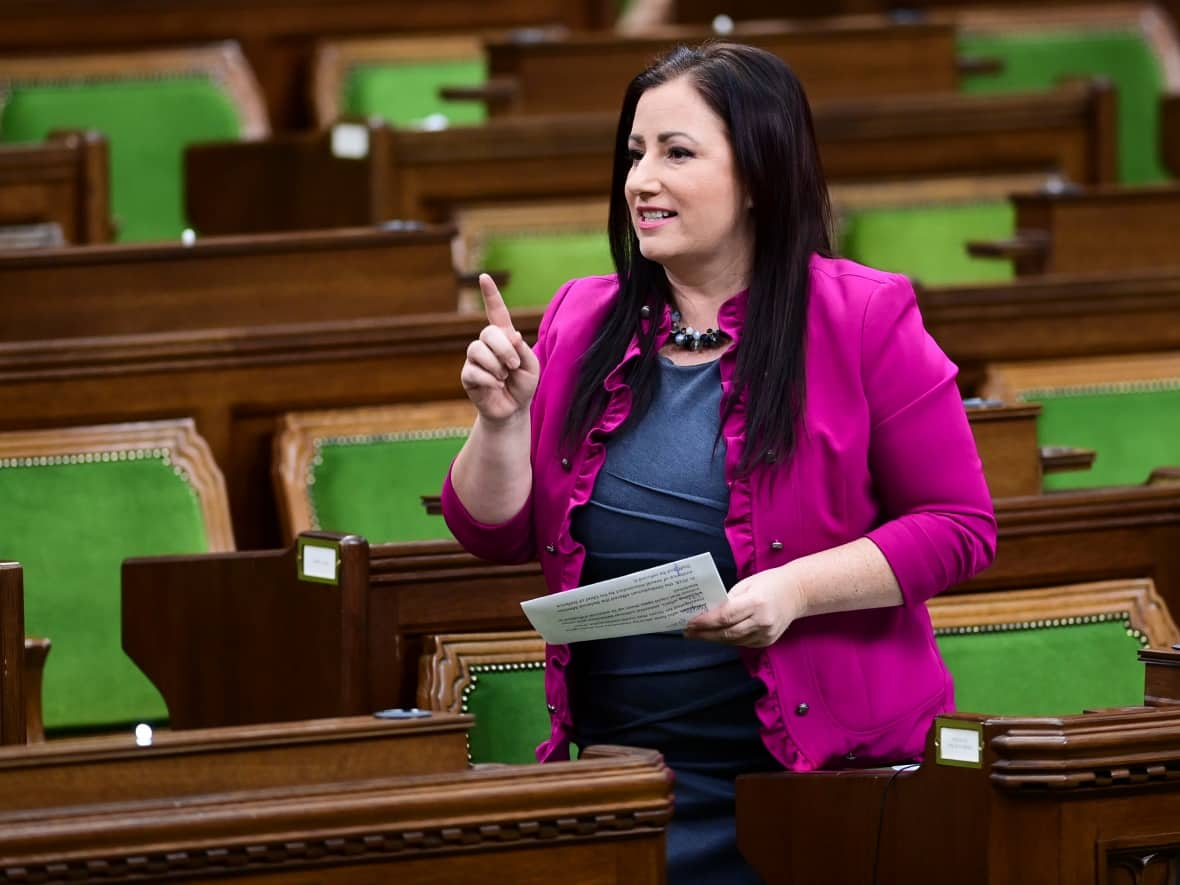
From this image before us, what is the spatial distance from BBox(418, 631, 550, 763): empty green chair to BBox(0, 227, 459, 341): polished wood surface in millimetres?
597

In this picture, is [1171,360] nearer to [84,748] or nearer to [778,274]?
[778,274]

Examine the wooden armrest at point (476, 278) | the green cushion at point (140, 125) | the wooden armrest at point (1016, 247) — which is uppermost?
the green cushion at point (140, 125)

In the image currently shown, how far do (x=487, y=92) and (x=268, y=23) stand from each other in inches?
21.1

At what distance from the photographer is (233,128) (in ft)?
8.61

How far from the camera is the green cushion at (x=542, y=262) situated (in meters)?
2.16

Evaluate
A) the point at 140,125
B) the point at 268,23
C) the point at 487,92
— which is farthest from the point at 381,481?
the point at 268,23

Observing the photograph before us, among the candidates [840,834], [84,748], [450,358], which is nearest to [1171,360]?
[450,358]

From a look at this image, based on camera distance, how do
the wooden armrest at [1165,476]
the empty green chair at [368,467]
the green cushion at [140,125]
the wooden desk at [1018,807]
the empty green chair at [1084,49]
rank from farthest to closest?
the empty green chair at [1084,49]
the green cushion at [140,125]
the empty green chair at [368,467]
the wooden armrest at [1165,476]
the wooden desk at [1018,807]

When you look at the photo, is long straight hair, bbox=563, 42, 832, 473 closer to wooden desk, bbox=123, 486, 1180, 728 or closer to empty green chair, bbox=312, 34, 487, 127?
wooden desk, bbox=123, 486, 1180, 728

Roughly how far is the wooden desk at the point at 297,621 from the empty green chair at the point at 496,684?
15mm

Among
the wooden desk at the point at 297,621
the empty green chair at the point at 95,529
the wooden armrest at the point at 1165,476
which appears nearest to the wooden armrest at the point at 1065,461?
the wooden armrest at the point at 1165,476

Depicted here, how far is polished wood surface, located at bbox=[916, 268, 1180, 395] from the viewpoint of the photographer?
1.85 metres

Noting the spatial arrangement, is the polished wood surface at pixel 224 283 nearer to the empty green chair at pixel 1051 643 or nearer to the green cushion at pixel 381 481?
the green cushion at pixel 381 481

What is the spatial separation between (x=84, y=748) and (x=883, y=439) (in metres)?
0.40
